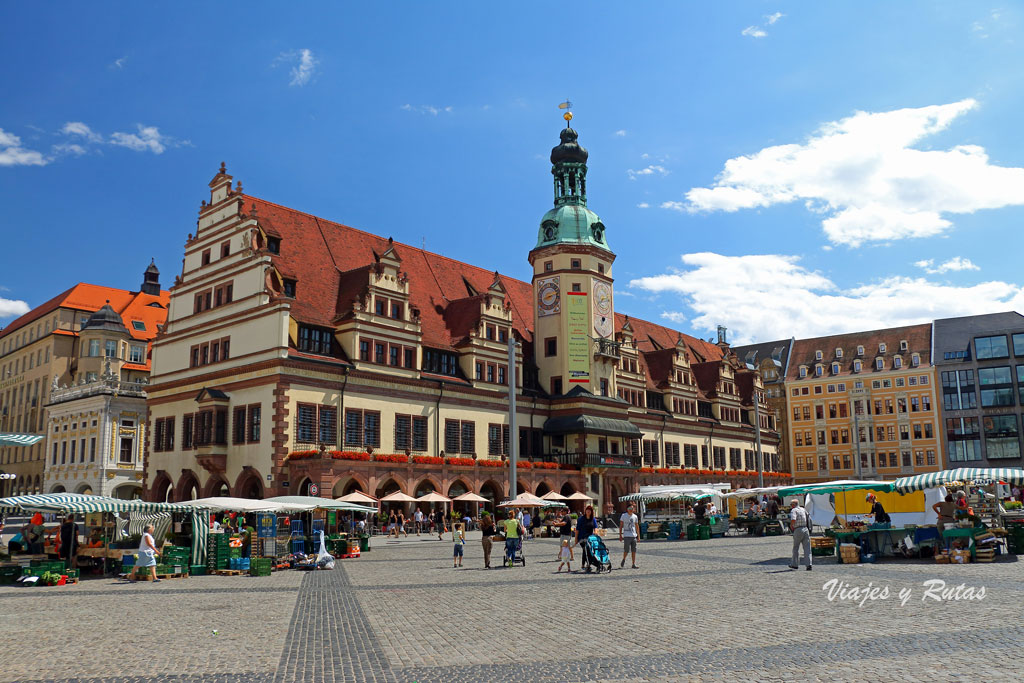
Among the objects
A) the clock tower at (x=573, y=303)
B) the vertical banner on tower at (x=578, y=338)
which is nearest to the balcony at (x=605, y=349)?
the clock tower at (x=573, y=303)

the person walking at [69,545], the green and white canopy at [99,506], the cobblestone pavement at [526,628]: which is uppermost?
the green and white canopy at [99,506]

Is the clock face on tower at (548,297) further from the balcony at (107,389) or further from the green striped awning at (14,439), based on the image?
the green striped awning at (14,439)

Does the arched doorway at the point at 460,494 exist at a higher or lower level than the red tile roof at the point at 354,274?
lower

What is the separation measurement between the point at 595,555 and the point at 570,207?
43785mm

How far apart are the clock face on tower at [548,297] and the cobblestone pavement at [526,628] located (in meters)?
39.7

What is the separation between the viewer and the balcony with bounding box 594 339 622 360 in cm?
6369

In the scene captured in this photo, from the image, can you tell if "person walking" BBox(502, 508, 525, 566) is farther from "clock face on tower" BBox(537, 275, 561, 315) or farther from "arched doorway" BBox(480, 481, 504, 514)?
"clock face on tower" BBox(537, 275, 561, 315)

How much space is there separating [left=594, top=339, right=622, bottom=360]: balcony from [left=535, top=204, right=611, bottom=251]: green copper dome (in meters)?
7.15

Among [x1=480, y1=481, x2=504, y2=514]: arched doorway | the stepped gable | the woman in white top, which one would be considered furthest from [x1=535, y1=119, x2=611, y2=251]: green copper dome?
the stepped gable

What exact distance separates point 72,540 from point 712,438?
63.4 meters

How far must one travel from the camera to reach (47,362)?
91.6m

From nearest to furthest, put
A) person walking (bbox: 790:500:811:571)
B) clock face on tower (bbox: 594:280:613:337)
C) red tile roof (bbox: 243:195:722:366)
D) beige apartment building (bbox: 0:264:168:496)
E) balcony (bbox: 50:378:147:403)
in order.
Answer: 1. person walking (bbox: 790:500:811:571)
2. red tile roof (bbox: 243:195:722:366)
3. clock face on tower (bbox: 594:280:613:337)
4. balcony (bbox: 50:378:147:403)
5. beige apartment building (bbox: 0:264:168:496)

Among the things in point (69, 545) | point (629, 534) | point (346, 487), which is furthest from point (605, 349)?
point (69, 545)

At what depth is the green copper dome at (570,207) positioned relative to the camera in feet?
213
